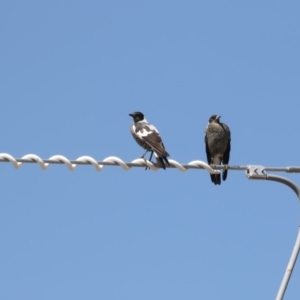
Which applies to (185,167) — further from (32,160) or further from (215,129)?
(215,129)

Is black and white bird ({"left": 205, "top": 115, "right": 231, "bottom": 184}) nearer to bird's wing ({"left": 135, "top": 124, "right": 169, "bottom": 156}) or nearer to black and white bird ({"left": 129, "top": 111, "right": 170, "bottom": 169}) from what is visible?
black and white bird ({"left": 129, "top": 111, "right": 170, "bottom": 169})

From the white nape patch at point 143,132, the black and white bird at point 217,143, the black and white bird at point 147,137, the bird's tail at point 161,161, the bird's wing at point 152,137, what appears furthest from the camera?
the black and white bird at point 217,143

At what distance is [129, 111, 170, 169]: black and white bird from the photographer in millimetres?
11153

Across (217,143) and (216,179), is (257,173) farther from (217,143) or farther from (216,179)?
(217,143)

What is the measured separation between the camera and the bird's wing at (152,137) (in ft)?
37.9

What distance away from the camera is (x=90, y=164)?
8.32m

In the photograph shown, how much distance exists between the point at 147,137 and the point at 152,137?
0.78 ft

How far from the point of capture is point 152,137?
12805 millimetres

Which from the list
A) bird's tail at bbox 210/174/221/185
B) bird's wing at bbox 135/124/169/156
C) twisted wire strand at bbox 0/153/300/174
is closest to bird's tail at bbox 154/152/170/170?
bird's wing at bbox 135/124/169/156

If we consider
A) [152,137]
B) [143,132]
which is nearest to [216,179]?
[143,132]

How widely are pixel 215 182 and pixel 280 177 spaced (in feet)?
24.7

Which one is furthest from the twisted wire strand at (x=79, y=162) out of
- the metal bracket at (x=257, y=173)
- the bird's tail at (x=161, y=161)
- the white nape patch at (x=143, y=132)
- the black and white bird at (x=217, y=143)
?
the black and white bird at (x=217, y=143)

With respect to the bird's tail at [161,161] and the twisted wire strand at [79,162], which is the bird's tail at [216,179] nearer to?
the bird's tail at [161,161]

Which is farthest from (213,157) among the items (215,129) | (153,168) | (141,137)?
(153,168)
